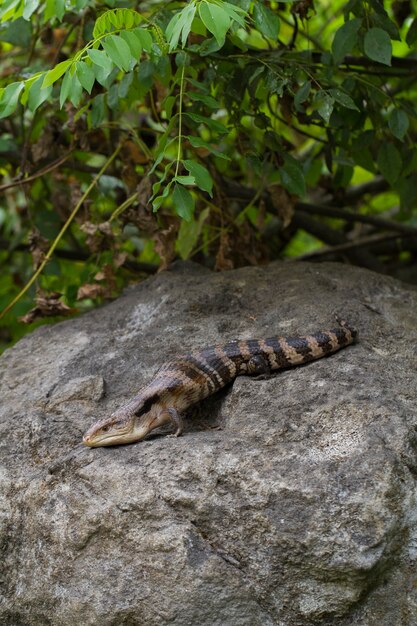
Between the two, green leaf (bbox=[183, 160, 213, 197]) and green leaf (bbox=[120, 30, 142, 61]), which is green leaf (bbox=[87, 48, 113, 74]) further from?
green leaf (bbox=[183, 160, 213, 197])

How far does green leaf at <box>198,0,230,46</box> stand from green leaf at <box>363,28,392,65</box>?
122cm

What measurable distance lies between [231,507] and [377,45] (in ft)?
8.94

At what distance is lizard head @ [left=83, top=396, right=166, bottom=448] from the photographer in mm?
4164

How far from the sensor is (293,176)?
18.0 feet

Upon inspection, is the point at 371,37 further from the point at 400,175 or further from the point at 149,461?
the point at 149,461

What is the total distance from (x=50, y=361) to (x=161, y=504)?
5.71 ft

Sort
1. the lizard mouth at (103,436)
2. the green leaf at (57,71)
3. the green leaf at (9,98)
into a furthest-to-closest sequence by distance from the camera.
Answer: the green leaf at (9,98) < the lizard mouth at (103,436) < the green leaf at (57,71)

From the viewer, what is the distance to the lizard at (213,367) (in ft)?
14.5

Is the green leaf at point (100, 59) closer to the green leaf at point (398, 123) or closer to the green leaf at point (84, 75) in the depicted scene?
the green leaf at point (84, 75)

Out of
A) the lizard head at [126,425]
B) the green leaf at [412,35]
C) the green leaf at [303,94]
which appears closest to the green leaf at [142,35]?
the green leaf at [303,94]

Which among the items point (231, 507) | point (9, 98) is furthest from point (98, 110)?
point (231, 507)

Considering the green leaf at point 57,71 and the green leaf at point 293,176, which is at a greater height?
the green leaf at point 57,71

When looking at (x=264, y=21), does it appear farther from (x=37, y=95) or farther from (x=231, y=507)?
(x=231, y=507)

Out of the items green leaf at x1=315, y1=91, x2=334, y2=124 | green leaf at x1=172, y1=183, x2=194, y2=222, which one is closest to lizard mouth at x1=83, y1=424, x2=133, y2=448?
green leaf at x1=172, y1=183, x2=194, y2=222
